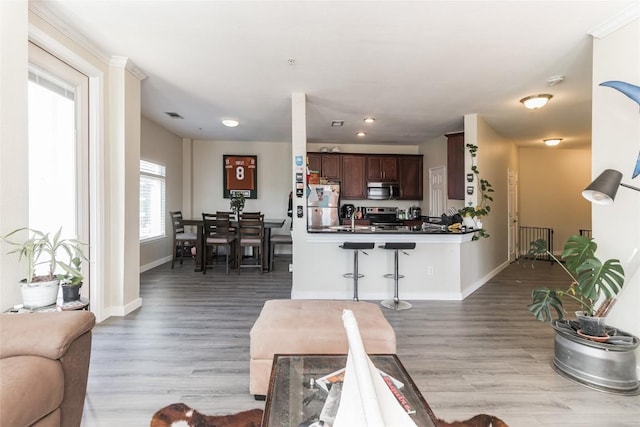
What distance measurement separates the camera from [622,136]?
7.38ft

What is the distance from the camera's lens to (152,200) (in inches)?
225

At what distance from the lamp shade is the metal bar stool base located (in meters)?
2.17

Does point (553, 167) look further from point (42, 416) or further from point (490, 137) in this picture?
point (42, 416)

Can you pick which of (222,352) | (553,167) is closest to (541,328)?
(222,352)

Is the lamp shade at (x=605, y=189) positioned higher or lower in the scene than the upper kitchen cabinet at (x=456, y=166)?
lower

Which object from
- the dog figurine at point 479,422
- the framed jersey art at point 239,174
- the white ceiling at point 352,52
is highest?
the white ceiling at point 352,52

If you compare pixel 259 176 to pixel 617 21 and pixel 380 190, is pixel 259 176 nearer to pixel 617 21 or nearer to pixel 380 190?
pixel 380 190

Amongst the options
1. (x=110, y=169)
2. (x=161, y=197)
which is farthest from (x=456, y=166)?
(x=161, y=197)

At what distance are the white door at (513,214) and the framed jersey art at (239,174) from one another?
5.41 metres

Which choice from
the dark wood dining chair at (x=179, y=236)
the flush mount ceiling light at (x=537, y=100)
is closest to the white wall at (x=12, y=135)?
the dark wood dining chair at (x=179, y=236)

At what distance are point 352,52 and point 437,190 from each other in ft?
13.9

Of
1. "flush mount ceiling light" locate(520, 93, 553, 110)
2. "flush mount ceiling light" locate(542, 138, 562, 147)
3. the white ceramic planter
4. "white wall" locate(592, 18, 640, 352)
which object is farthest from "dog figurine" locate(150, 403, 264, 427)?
"flush mount ceiling light" locate(542, 138, 562, 147)

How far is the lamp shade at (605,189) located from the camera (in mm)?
1939

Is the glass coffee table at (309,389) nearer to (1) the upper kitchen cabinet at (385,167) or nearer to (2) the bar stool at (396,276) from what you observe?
(2) the bar stool at (396,276)
